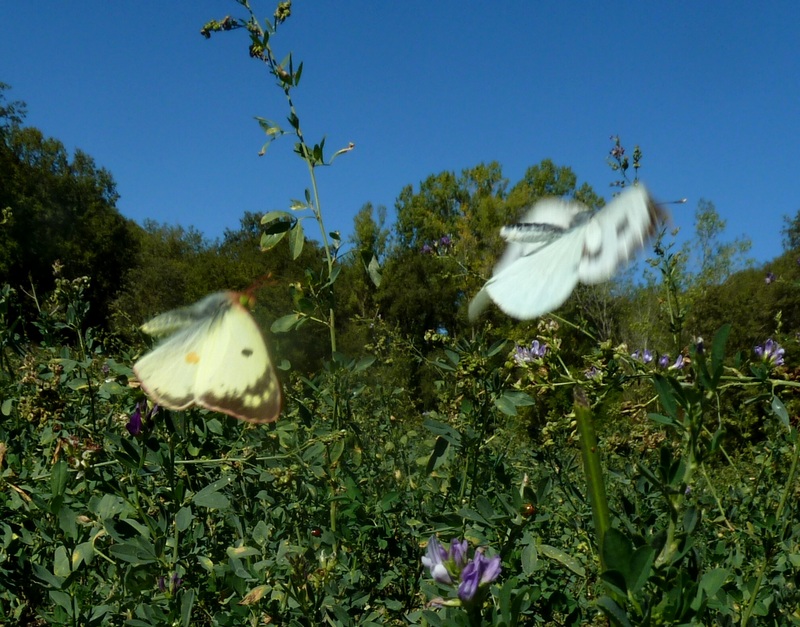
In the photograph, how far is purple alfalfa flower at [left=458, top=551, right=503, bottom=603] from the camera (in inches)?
25.9

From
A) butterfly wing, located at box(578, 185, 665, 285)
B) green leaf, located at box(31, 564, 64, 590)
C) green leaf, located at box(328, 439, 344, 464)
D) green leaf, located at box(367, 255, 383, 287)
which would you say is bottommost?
green leaf, located at box(31, 564, 64, 590)

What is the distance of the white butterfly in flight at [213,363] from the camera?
1.21 m

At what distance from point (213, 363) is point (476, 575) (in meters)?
0.82

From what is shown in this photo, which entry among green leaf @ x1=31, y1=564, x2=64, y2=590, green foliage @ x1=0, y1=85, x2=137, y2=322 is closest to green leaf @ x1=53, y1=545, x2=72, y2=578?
green leaf @ x1=31, y1=564, x2=64, y2=590

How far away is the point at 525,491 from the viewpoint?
43.4 inches

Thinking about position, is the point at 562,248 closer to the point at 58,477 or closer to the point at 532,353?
the point at 532,353

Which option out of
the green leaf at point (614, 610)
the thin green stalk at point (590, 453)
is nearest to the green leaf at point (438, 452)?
the green leaf at point (614, 610)

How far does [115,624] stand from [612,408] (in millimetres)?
1605

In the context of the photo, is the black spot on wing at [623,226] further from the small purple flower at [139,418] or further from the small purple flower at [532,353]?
the small purple flower at [139,418]

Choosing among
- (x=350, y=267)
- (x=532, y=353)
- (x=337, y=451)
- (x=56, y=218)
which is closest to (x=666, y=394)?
(x=532, y=353)

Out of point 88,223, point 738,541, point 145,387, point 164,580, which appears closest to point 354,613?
point 164,580

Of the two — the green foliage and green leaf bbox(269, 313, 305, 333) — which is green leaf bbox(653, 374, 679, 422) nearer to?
green leaf bbox(269, 313, 305, 333)

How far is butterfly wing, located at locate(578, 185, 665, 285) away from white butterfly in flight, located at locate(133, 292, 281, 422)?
Result: 1.99ft

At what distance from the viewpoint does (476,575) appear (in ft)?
2.16
